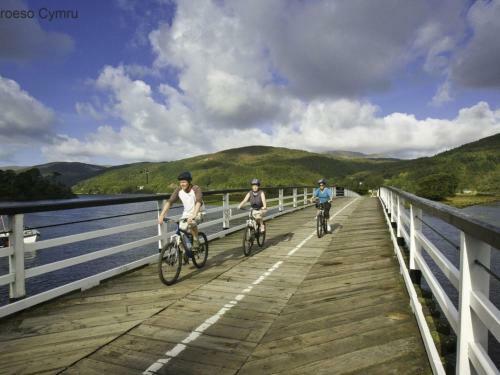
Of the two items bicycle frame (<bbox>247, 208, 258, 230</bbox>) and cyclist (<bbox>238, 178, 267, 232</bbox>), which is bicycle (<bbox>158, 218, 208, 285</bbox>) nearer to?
bicycle frame (<bbox>247, 208, 258, 230</bbox>)

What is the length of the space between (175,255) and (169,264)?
0.21 metres

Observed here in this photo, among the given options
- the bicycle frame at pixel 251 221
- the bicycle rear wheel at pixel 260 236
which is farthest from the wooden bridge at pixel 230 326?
the bicycle rear wheel at pixel 260 236

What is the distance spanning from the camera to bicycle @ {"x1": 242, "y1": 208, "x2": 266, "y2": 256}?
8.65m

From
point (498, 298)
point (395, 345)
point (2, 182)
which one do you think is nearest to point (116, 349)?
point (395, 345)

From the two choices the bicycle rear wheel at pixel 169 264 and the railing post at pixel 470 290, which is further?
the bicycle rear wheel at pixel 169 264

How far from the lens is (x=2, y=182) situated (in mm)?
117875

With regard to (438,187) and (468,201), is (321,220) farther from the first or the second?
(438,187)

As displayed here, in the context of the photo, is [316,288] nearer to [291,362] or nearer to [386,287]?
[386,287]

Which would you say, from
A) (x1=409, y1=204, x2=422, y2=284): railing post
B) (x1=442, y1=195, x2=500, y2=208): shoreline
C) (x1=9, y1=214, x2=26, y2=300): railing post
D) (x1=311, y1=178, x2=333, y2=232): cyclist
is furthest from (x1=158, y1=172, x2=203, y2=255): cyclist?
(x1=442, y1=195, x2=500, y2=208): shoreline

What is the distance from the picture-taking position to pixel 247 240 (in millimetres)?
8727

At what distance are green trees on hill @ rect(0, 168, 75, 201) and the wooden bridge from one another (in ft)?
439

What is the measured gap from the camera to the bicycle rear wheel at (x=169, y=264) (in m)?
6.08

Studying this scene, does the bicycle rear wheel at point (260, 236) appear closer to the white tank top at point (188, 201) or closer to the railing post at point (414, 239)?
the white tank top at point (188, 201)

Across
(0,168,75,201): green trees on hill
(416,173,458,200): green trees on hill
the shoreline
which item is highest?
(0,168,75,201): green trees on hill
